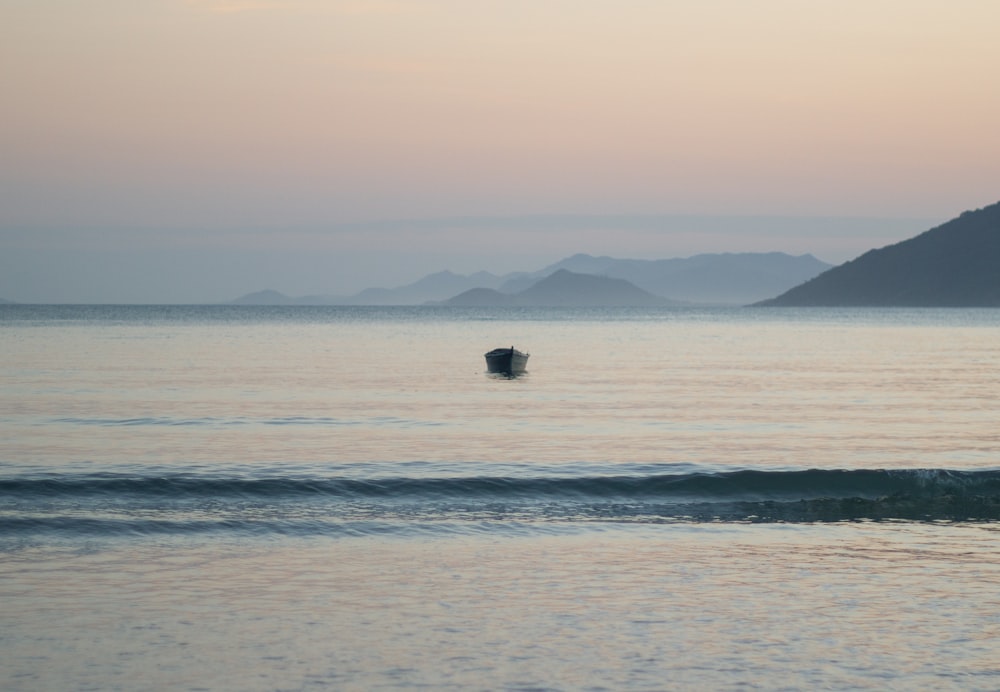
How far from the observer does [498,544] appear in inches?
699

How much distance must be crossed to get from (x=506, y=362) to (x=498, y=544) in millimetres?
44934

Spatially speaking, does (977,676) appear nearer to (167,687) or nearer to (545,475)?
(167,687)

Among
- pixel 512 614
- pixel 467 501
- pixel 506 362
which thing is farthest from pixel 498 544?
pixel 506 362

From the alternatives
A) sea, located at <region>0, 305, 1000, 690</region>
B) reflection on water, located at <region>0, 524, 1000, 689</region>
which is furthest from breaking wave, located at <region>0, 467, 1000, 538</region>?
reflection on water, located at <region>0, 524, 1000, 689</region>

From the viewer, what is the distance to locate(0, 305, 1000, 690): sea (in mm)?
11672

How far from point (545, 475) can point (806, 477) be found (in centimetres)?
594

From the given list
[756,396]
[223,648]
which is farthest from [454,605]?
[756,396]

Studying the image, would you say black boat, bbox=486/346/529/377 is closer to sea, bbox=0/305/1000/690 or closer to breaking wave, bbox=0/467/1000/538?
sea, bbox=0/305/1000/690

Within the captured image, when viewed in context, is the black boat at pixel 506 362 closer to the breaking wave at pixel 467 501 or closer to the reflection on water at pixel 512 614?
the breaking wave at pixel 467 501

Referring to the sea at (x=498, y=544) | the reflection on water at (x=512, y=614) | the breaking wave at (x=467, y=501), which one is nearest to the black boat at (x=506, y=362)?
the sea at (x=498, y=544)

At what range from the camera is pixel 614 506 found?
21.9m

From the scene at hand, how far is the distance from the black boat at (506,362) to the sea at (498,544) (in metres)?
18.4

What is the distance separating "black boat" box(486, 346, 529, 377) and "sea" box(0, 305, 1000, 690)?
18419mm

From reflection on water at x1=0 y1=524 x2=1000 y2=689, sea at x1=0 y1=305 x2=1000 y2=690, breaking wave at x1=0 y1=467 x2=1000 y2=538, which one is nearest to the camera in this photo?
reflection on water at x1=0 y1=524 x2=1000 y2=689
